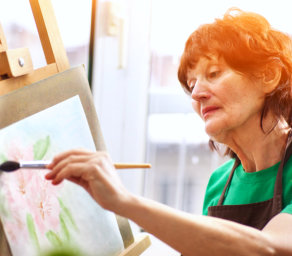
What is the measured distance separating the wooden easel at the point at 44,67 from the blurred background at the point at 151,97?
61 cm

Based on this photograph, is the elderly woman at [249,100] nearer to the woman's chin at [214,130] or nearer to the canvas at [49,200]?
the woman's chin at [214,130]

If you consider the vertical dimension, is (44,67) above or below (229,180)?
above

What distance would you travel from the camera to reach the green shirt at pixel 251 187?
1076mm

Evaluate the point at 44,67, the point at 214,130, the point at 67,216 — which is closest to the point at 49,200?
the point at 67,216

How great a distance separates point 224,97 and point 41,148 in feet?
1.31

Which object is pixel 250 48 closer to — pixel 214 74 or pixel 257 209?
pixel 214 74

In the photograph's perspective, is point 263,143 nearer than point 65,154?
No

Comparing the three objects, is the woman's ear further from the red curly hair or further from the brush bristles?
the brush bristles

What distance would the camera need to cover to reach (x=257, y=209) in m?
1.13

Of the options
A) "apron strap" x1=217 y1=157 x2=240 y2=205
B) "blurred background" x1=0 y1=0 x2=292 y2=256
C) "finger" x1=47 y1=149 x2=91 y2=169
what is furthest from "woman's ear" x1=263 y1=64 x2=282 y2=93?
"blurred background" x1=0 y1=0 x2=292 y2=256

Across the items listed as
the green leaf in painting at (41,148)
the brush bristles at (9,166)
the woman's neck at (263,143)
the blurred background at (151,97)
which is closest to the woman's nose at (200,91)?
the woman's neck at (263,143)

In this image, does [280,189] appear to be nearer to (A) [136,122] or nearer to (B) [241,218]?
(B) [241,218]

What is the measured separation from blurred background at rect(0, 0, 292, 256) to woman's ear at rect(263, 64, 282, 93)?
0.66 m

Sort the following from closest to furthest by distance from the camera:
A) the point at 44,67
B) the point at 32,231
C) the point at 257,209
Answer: the point at 32,231
the point at 44,67
the point at 257,209
